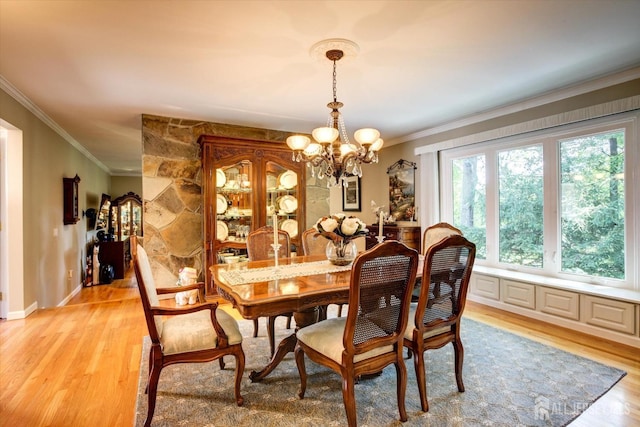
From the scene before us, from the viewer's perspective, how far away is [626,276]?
9.80 ft

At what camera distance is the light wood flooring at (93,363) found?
6.24 feet

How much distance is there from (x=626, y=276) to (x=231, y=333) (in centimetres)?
347

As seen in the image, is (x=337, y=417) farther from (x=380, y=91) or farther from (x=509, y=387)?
(x=380, y=91)

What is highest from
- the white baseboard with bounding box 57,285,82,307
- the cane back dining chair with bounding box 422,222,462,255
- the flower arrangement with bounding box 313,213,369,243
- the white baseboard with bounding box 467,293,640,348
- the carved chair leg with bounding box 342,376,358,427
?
the flower arrangement with bounding box 313,213,369,243

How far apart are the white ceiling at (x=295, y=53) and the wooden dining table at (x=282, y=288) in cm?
160

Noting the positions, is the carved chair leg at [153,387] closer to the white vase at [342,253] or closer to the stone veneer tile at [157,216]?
the white vase at [342,253]

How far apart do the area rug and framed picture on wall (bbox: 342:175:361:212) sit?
357 centimetres

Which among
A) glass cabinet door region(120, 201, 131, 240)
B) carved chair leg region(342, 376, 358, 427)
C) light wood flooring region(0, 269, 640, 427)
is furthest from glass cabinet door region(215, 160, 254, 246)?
glass cabinet door region(120, 201, 131, 240)

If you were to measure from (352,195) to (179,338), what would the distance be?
454 centimetres

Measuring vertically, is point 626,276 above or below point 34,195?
below

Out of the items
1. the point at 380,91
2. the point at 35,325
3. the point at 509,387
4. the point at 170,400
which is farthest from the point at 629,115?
the point at 35,325

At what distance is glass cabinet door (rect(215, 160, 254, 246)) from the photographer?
4082 mm

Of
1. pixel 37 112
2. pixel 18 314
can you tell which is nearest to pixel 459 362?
pixel 18 314

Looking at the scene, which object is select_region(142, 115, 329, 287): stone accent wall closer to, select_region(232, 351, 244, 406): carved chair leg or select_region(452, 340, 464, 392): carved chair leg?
select_region(232, 351, 244, 406): carved chair leg
